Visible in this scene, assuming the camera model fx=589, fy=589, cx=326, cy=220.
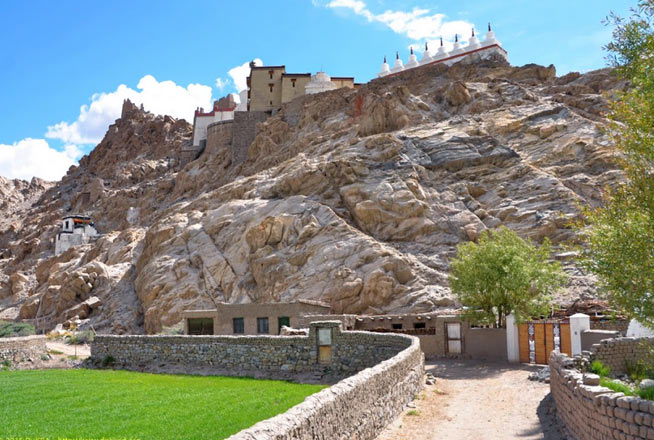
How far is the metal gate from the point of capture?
24812 mm

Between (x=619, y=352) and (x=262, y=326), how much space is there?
21.4m

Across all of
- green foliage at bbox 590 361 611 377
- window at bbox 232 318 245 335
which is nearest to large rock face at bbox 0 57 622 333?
window at bbox 232 318 245 335

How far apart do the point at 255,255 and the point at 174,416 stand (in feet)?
104

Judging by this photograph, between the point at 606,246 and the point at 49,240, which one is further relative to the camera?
the point at 49,240

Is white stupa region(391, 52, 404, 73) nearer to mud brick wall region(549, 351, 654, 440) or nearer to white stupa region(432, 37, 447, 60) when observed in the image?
white stupa region(432, 37, 447, 60)

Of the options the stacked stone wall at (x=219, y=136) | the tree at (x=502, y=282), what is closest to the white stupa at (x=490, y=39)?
the stacked stone wall at (x=219, y=136)

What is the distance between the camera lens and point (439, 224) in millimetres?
48125

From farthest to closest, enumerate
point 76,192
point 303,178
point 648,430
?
point 76,192 < point 303,178 < point 648,430

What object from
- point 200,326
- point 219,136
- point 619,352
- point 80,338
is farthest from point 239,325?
point 219,136

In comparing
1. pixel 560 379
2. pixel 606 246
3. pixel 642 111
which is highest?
pixel 642 111

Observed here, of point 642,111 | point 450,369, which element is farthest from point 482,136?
point 642,111

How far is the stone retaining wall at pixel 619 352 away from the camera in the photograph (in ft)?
61.8

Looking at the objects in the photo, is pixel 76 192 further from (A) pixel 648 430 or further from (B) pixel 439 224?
(A) pixel 648 430

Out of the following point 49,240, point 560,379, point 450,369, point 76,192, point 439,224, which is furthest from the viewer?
point 76,192
